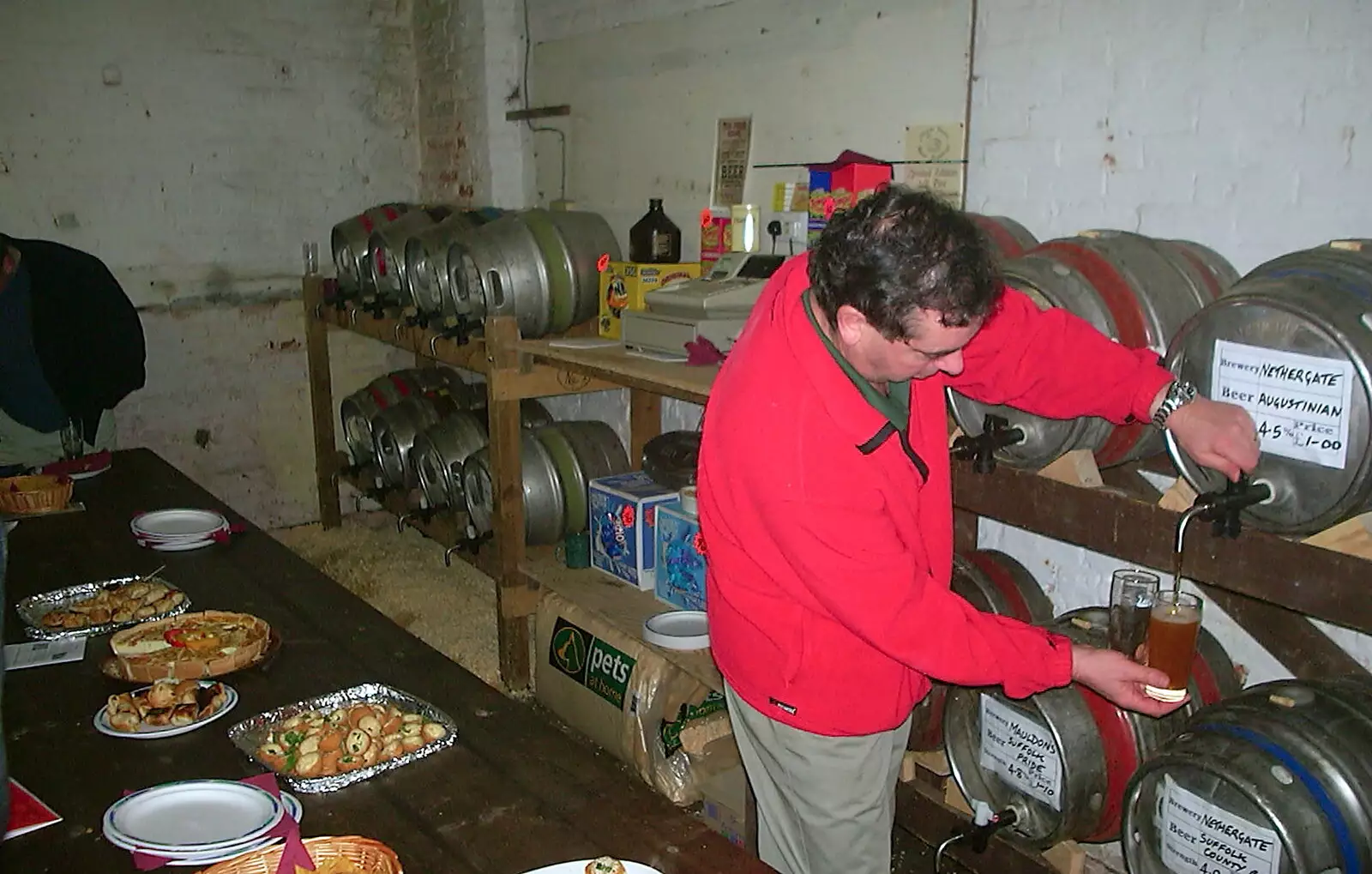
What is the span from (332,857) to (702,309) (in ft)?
5.99

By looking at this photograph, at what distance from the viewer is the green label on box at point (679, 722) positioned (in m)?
2.99

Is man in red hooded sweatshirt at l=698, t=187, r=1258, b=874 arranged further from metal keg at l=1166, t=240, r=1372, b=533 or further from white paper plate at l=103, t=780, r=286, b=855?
white paper plate at l=103, t=780, r=286, b=855

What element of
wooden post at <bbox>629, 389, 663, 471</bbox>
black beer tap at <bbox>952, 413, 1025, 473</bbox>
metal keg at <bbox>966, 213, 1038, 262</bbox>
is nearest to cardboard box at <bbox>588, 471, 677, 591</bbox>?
wooden post at <bbox>629, 389, 663, 471</bbox>

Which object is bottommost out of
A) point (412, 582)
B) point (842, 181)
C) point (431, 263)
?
point (412, 582)

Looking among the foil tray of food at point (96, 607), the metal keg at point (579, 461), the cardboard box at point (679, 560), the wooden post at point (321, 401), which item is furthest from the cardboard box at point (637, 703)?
the wooden post at point (321, 401)

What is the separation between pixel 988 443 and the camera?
1.83 metres

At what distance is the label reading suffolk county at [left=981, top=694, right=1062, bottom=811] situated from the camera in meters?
1.88

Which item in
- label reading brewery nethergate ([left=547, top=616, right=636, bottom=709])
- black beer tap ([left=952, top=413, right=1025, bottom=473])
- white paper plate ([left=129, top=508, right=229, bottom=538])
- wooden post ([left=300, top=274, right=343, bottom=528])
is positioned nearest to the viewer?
black beer tap ([left=952, top=413, right=1025, bottom=473])

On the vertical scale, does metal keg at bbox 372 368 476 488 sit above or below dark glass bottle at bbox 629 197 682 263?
below

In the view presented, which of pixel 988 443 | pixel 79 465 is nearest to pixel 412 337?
pixel 79 465

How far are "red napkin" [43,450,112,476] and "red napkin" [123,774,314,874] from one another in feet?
6.74

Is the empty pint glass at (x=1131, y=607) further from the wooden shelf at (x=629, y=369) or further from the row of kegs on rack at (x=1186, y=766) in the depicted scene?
the wooden shelf at (x=629, y=369)

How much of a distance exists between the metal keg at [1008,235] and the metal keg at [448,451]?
212cm

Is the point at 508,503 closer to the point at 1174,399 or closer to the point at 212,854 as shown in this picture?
the point at 212,854
